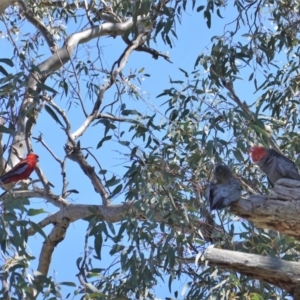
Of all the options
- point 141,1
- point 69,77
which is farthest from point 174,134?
point 69,77

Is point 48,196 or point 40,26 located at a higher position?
point 40,26

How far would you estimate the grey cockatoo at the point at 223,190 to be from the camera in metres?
3.45

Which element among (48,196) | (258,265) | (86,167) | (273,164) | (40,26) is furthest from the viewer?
(40,26)

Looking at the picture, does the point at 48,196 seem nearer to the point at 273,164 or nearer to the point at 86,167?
the point at 86,167

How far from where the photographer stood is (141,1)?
4934 mm

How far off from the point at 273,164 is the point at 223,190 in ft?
3.31

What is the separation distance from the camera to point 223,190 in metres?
3.50

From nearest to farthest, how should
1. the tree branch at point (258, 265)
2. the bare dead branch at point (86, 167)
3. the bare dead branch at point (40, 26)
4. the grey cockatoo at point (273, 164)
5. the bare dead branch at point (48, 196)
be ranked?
the tree branch at point (258, 265)
the grey cockatoo at point (273, 164)
the bare dead branch at point (86, 167)
the bare dead branch at point (48, 196)
the bare dead branch at point (40, 26)

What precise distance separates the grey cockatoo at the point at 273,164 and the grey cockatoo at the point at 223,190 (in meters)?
0.65

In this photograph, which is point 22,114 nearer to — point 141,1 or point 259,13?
point 141,1

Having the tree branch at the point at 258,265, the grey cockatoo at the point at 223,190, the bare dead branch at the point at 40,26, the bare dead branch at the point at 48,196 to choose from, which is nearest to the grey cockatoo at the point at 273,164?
the grey cockatoo at the point at 223,190

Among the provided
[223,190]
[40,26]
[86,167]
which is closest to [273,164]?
[223,190]

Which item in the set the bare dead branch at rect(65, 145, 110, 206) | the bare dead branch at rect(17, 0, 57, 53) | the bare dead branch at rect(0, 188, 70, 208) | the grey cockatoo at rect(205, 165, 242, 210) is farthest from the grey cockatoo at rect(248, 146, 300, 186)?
the bare dead branch at rect(17, 0, 57, 53)

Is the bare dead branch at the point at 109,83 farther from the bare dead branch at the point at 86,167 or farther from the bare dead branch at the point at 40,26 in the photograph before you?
the bare dead branch at the point at 40,26
